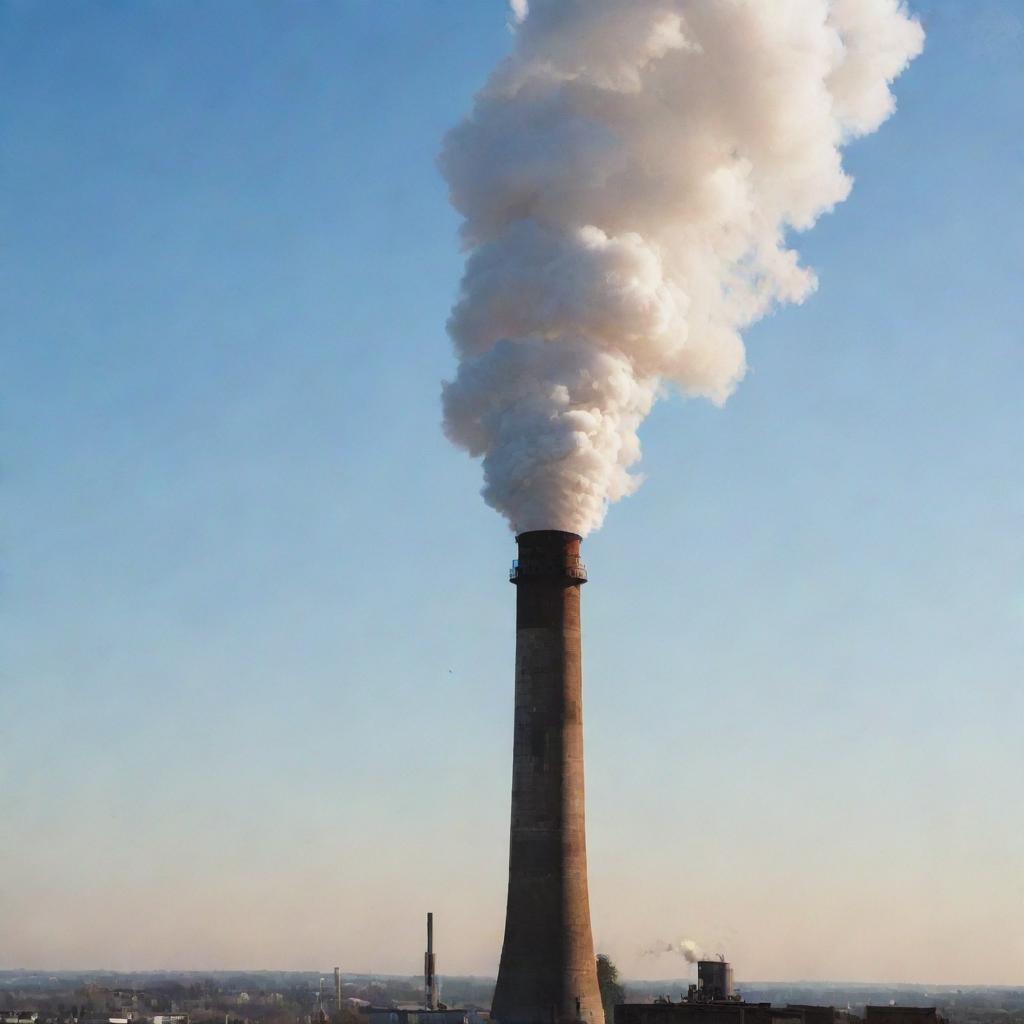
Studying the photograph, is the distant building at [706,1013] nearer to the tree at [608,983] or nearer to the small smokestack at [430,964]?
the small smokestack at [430,964]

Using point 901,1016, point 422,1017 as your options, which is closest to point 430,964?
point 422,1017

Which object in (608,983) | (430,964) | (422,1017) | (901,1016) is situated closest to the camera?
(422,1017)

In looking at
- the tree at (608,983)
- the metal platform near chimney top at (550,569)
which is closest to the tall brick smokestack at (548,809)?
the metal platform near chimney top at (550,569)

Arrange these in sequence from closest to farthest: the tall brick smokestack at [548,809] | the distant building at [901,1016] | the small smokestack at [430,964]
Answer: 1. the tall brick smokestack at [548,809]
2. the distant building at [901,1016]
3. the small smokestack at [430,964]

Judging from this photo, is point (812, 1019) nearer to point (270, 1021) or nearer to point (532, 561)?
point (532, 561)

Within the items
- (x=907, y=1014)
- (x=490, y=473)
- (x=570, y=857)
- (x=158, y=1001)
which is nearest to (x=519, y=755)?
(x=570, y=857)

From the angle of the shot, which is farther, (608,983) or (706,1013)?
(608,983)

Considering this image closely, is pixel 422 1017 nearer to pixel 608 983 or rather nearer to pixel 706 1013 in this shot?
pixel 706 1013

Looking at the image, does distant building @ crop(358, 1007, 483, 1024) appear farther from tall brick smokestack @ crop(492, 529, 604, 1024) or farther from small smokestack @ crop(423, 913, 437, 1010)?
small smokestack @ crop(423, 913, 437, 1010)
